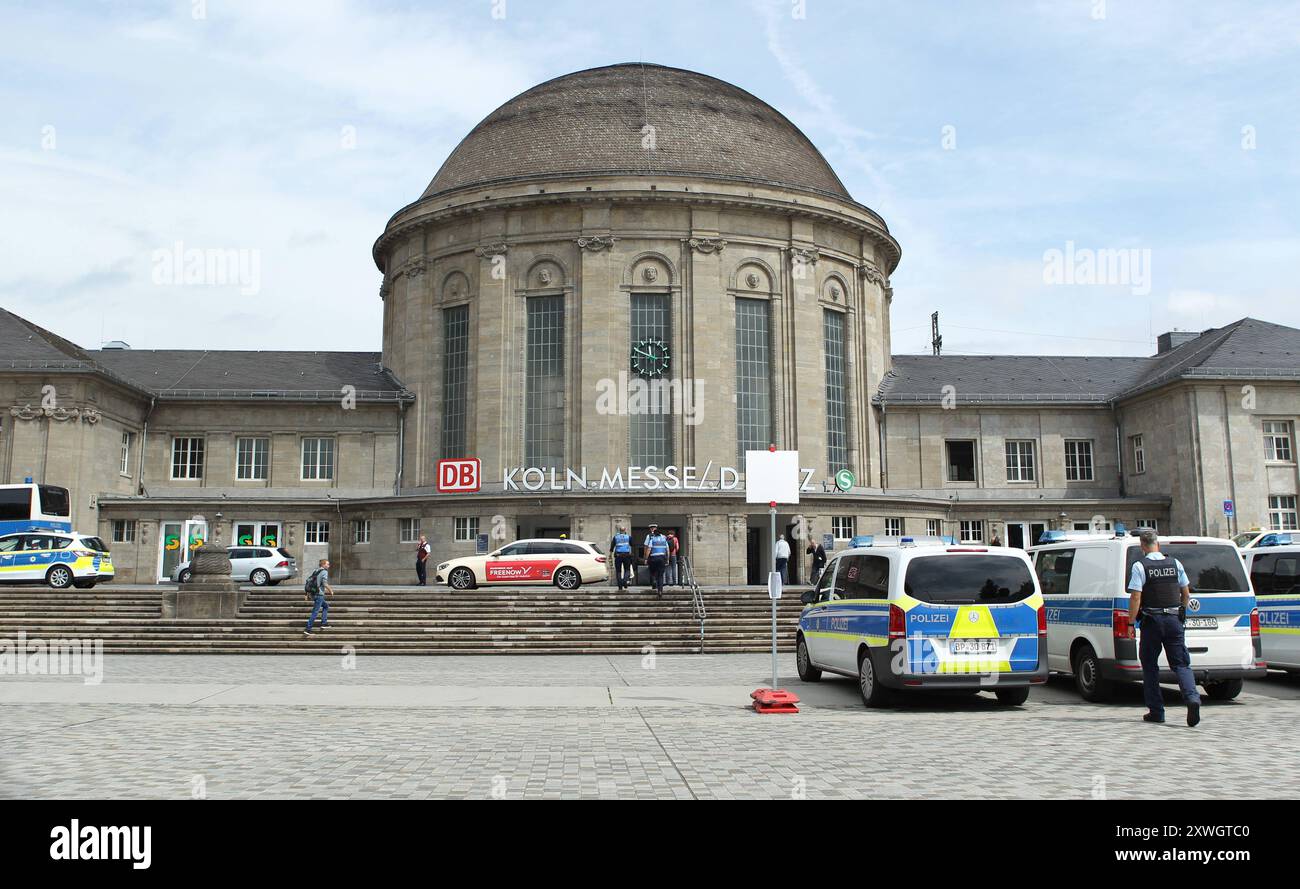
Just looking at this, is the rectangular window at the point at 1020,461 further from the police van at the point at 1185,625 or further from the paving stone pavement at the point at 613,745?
the police van at the point at 1185,625

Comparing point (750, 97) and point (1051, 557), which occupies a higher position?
point (750, 97)

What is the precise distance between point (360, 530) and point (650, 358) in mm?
13141

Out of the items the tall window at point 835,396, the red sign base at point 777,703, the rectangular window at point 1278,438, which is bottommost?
the red sign base at point 777,703

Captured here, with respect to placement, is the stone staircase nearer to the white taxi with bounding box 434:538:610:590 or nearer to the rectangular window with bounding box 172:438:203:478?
the white taxi with bounding box 434:538:610:590

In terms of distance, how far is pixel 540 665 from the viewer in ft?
66.3

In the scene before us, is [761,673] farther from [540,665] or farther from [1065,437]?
[1065,437]

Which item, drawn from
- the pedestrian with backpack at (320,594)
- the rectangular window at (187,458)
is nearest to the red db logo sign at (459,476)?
the rectangular window at (187,458)

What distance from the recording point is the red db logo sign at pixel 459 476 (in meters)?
38.3

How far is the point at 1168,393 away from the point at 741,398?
54.8ft

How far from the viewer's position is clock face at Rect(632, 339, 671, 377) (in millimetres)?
39500

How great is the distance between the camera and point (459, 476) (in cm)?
3853

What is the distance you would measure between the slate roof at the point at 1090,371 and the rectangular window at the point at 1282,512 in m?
4.52
